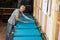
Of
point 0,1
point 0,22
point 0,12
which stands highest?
point 0,1

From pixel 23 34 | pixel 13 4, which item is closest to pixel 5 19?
pixel 13 4

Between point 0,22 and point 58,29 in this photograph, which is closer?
point 58,29

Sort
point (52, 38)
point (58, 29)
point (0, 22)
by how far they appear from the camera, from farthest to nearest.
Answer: point (0, 22) → point (52, 38) → point (58, 29)

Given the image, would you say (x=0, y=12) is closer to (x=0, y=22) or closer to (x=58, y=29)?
(x=0, y=22)

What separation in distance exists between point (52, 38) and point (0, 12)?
6861mm

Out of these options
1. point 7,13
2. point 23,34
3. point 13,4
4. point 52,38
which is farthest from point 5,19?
point 52,38

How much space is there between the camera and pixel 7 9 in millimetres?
9016

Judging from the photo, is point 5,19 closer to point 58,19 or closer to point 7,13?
point 7,13

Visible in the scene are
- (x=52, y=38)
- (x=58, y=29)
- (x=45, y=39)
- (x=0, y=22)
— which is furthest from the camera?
(x=0, y=22)

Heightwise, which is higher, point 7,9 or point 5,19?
point 7,9

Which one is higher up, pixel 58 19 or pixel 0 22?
pixel 58 19

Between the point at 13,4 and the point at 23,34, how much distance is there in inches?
241

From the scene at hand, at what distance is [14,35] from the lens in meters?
3.24

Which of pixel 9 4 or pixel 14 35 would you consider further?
pixel 9 4
